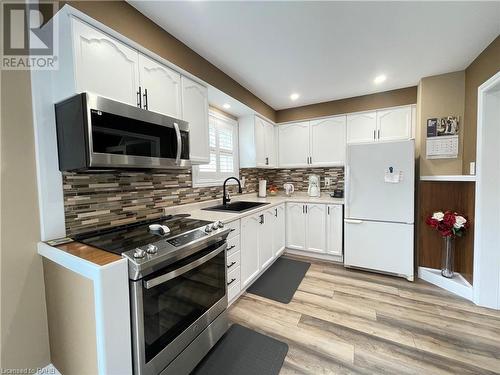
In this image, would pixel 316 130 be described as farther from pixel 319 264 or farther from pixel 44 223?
pixel 44 223

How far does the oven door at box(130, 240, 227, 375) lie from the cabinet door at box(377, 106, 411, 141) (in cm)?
289

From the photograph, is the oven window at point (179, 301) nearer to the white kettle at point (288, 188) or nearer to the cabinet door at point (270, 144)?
the cabinet door at point (270, 144)

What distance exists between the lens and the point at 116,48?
134cm

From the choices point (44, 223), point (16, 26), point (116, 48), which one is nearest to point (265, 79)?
point (116, 48)

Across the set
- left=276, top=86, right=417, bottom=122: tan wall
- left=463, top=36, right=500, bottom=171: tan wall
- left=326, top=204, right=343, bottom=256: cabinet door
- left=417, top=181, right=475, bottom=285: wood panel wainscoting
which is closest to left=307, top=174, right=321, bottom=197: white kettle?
left=326, top=204, right=343, bottom=256: cabinet door

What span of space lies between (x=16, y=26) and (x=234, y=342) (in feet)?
8.09

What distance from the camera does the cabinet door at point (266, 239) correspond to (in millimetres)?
2523

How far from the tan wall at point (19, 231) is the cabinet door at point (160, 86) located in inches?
24.7

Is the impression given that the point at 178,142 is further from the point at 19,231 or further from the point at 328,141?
the point at 328,141

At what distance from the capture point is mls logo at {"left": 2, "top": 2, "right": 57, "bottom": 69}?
45.3 inches

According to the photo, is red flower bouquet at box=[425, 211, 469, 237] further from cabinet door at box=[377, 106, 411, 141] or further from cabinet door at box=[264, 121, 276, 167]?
cabinet door at box=[264, 121, 276, 167]

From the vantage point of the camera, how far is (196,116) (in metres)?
1.97

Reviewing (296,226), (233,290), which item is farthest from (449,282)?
(233,290)

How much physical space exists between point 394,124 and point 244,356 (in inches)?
132
